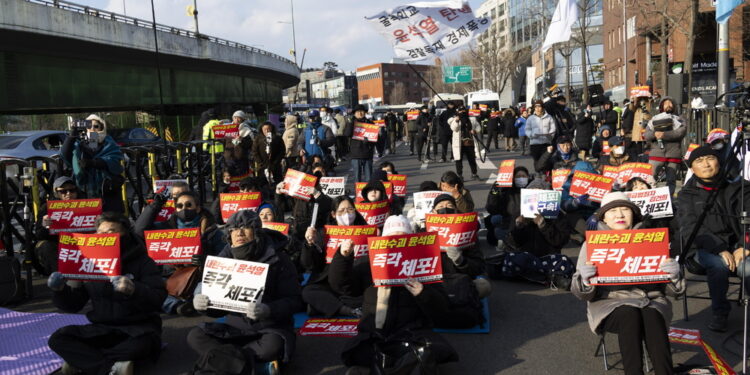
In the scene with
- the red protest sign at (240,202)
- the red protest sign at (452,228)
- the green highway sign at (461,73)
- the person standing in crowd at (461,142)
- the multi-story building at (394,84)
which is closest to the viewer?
the red protest sign at (452,228)

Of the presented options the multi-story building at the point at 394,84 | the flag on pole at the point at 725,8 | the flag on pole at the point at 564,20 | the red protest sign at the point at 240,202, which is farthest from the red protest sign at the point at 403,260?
the multi-story building at the point at 394,84

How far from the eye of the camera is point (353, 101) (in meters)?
86.6

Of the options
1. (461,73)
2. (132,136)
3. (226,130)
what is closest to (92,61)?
(132,136)

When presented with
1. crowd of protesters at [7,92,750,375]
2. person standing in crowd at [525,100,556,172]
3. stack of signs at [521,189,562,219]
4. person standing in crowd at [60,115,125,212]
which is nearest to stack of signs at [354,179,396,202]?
crowd of protesters at [7,92,750,375]

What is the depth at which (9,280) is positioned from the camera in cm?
739

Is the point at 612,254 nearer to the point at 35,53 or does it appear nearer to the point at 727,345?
the point at 727,345

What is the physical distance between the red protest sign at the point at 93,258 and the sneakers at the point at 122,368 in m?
0.65

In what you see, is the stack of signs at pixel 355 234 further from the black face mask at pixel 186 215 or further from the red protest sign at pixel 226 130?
the red protest sign at pixel 226 130

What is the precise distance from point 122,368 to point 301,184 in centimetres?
469

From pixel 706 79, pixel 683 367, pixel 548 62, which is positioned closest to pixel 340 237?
pixel 683 367

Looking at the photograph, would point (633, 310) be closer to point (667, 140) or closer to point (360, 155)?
point (667, 140)

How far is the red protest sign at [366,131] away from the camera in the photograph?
14758 mm

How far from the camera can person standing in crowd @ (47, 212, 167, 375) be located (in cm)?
513

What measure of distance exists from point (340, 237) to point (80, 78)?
21.4m
